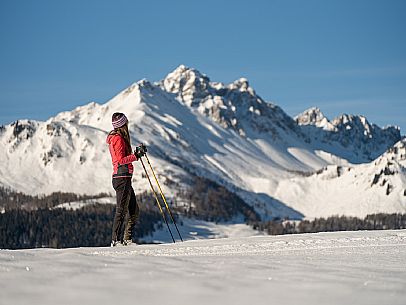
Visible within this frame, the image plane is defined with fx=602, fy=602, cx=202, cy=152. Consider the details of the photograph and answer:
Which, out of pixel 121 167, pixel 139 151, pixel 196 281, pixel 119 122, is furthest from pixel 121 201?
pixel 196 281

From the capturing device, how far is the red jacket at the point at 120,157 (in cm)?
1619

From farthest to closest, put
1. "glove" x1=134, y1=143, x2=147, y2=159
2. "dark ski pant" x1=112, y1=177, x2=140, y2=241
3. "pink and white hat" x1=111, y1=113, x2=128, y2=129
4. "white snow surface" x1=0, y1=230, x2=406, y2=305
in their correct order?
"glove" x1=134, y1=143, x2=147, y2=159 → "pink and white hat" x1=111, y1=113, x2=128, y2=129 → "dark ski pant" x1=112, y1=177, x2=140, y2=241 → "white snow surface" x1=0, y1=230, x2=406, y2=305

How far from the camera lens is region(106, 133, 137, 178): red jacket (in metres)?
16.2

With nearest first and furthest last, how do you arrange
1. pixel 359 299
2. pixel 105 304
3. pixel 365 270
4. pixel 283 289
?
pixel 105 304, pixel 359 299, pixel 283 289, pixel 365 270

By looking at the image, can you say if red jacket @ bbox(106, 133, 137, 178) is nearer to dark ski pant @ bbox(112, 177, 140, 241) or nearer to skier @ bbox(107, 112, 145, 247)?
skier @ bbox(107, 112, 145, 247)

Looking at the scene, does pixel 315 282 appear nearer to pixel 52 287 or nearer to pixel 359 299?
pixel 359 299

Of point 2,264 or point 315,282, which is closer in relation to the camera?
point 315,282

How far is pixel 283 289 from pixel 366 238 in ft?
33.0

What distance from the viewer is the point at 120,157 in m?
16.2

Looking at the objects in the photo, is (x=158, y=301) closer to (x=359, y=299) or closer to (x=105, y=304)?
(x=105, y=304)

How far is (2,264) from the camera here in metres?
8.73

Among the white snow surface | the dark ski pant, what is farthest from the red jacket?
the white snow surface

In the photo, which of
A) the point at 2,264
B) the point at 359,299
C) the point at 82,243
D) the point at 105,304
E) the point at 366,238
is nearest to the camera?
the point at 105,304

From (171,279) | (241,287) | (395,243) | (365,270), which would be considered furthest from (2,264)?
(395,243)
